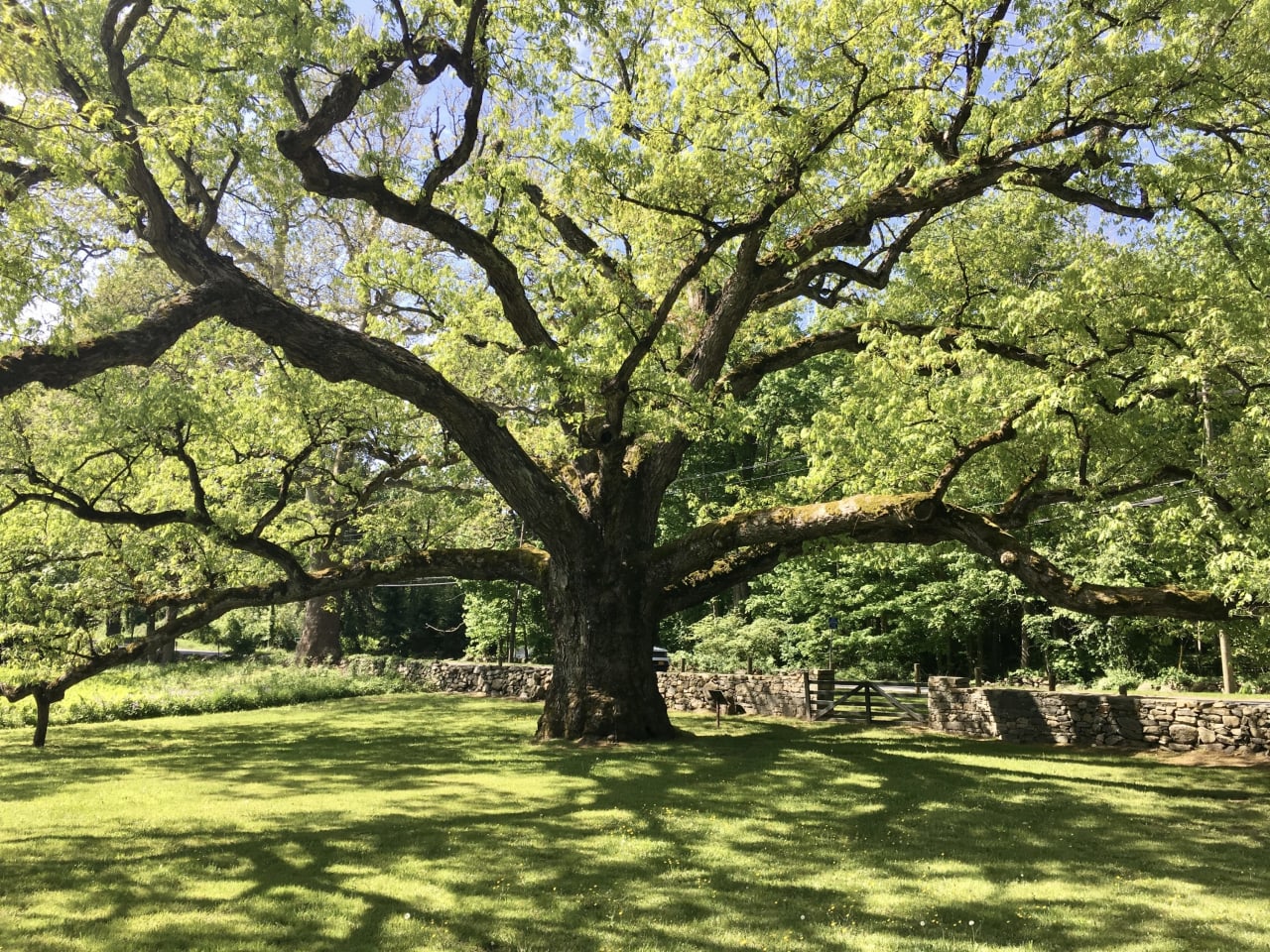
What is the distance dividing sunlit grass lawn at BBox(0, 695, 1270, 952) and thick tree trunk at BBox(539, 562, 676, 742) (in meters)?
0.74

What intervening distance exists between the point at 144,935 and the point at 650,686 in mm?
9484

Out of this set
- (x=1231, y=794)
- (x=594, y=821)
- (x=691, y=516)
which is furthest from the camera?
(x=691, y=516)

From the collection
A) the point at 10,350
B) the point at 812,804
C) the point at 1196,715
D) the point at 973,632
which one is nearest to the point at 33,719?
the point at 10,350

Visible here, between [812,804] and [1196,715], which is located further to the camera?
[1196,715]

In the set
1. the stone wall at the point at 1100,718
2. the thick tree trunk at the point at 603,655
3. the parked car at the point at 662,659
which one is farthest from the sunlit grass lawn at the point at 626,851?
the parked car at the point at 662,659

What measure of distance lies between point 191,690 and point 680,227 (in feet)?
58.9

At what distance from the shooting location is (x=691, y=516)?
32688 millimetres

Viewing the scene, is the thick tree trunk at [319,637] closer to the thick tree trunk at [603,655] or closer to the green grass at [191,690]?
the green grass at [191,690]

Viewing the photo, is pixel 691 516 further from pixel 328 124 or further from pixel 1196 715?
pixel 328 124

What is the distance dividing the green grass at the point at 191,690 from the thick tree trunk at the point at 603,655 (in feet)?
32.4

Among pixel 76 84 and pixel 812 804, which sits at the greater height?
pixel 76 84

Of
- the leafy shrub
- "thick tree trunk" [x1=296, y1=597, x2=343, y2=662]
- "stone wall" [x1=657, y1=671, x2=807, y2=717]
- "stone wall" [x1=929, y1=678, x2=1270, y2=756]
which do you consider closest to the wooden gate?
"stone wall" [x1=657, y1=671, x2=807, y2=717]

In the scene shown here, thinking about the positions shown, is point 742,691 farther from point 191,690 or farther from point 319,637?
point 319,637

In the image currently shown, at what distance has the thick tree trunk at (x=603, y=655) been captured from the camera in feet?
42.9
